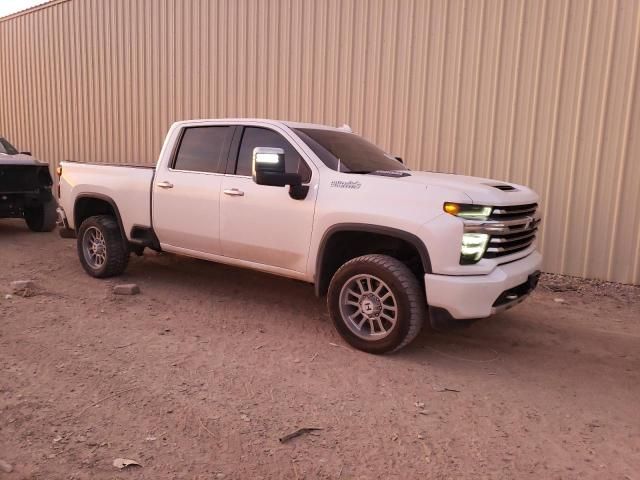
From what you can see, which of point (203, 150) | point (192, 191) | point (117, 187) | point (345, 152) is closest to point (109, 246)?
point (117, 187)

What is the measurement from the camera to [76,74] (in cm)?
1331

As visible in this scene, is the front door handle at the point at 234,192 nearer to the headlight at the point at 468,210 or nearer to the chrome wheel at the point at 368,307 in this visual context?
the chrome wheel at the point at 368,307

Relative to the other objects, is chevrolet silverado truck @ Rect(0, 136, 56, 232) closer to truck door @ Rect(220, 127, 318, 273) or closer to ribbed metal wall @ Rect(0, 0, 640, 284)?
ribbed metal wall @ Rect(0, 0, 640, 284)

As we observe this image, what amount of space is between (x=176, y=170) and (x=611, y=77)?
5157 millimetres

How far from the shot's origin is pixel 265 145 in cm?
514

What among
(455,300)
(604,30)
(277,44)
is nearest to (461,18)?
(604,30)

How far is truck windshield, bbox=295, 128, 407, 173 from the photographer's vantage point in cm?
477

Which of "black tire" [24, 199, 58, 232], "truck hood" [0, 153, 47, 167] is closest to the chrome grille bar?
"truck hood" [0, 153, 47, 167]

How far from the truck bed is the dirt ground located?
91cm

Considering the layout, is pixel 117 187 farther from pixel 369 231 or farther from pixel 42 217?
pixel 42 217

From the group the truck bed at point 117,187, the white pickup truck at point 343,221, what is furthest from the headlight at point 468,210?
the truck bed at point 117,187

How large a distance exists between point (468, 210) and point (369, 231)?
778 millimetres

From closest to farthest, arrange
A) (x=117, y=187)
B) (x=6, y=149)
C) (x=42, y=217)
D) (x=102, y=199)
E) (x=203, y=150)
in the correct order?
(x=203, y=150), (x=117, y=187), (x=102, y=199), (x=6, y=149), (x=42, y=217)

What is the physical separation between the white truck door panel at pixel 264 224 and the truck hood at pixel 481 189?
951 millimetres
